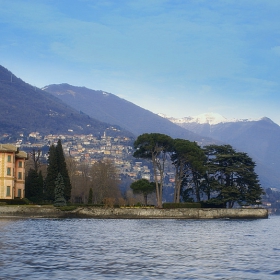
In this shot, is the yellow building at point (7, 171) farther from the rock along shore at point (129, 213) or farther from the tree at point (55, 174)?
the rock along shore at point (129, 213)

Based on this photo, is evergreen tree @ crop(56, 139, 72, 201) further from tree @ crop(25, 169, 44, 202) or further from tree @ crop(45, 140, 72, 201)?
tree @ crop(25, 169, 44, 202)

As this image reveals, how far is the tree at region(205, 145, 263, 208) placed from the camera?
85312mm

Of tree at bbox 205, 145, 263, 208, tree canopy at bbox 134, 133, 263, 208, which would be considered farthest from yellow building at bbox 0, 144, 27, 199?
tree at bbox 205, 145, 263, 208

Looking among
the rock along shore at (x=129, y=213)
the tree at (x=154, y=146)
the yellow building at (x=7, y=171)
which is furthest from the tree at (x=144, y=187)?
the yellow building at (x=7, y=171)

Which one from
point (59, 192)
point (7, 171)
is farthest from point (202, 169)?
point (7, 171)

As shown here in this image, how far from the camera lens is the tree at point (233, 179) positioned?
85.3 meters

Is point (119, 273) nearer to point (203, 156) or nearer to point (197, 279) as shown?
point (197, 279)

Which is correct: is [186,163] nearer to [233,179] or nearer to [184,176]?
[184,176]

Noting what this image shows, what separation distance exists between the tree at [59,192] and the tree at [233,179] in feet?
73.9

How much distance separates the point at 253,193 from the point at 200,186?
8504 mm

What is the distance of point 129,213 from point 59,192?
30.4ft

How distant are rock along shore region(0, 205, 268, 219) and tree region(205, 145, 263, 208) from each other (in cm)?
312

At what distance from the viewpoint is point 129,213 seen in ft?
244

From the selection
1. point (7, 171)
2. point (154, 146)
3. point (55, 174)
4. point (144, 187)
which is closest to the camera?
point (7, 171)
